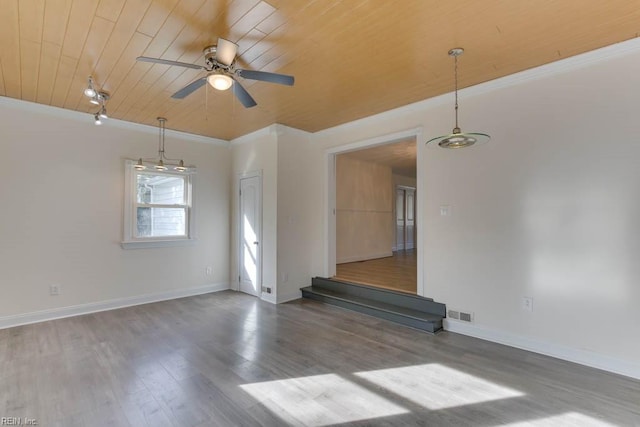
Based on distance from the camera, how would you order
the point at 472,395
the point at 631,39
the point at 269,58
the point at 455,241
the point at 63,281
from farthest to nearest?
the point at 63,281 → the point at 455,241 → the point at 269,58 → the point at 631,39 → the point at 472,395

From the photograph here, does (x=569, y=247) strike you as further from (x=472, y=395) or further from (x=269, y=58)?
(x=269, y=58)

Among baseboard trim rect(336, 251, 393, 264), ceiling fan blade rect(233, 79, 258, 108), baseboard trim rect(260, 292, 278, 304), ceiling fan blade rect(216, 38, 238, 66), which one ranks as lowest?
baseboard trim rect(260, 292, 278, 304)

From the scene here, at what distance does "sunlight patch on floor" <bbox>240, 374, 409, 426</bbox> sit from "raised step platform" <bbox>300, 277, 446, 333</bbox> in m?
1.49

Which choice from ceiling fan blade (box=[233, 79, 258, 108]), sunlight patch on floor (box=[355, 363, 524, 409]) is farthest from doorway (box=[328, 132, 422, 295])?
ceiling fan blade (box=[233, 79, 258, 108])

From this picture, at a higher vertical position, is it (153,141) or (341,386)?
(153,141)

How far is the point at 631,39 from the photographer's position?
2529 millimetres

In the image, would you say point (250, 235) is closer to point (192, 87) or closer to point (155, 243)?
point (155, 243)

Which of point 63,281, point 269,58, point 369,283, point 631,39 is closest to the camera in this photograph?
point 631,39

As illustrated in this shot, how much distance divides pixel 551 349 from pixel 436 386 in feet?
4.56

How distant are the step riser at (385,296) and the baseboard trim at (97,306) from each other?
2.06 m

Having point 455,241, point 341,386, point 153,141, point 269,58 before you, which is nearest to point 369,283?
point 455,241

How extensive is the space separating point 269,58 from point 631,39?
3081 mm

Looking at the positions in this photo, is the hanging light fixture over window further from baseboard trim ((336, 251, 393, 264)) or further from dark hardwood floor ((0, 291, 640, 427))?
baseboard trim ((336, 251, 393, 264))

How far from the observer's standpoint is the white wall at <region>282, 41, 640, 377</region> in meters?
2.62
